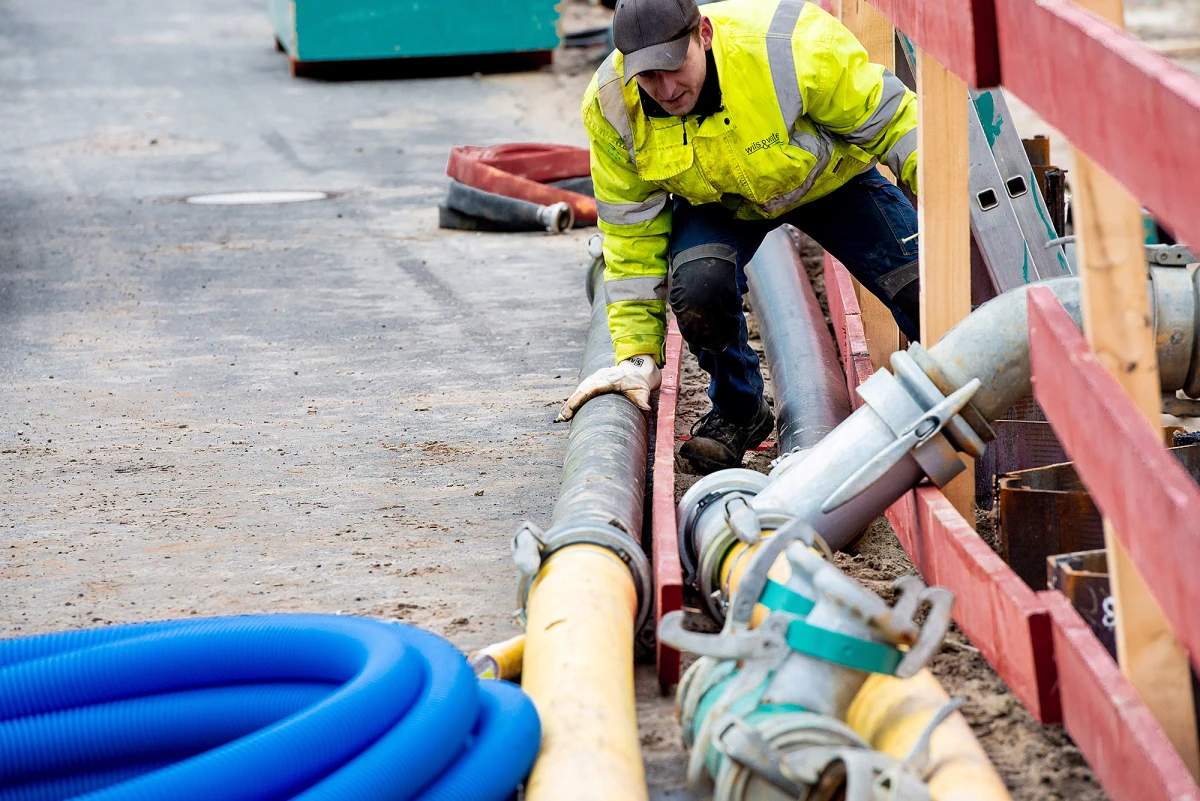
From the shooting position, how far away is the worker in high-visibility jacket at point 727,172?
13.0 ft

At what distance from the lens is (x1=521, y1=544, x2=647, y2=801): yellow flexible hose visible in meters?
2.35

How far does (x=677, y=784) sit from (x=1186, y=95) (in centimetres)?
157

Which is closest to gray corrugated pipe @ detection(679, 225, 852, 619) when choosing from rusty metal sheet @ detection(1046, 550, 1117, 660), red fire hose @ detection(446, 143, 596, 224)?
rusty metal sheet @ detection(1046, 550, 1117, 660)

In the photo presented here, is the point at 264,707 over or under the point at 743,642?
under

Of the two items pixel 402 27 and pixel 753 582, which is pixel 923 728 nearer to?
pixel 753 582

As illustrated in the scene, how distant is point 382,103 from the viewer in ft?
42.2

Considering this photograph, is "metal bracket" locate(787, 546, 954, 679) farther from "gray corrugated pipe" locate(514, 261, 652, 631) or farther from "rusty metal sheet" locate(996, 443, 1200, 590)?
"rusty metal sheet" locate(996, 443, 1200, 590)

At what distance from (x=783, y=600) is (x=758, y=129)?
5.99 feet

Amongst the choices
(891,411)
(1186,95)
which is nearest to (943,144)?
(891,411)

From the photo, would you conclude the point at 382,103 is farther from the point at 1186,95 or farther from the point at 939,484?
the point at 1186,95

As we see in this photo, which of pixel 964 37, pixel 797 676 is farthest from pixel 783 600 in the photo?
pixel 964 37

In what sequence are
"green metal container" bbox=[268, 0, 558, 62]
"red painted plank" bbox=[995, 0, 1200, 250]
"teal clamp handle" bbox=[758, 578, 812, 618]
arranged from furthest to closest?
"green metal container" bbox=[268, 0, 558, 62], "teal clamp handle" bbox=[758, 578, 812, 618], "red painted plank" bbox=[995, 0, 1200, 250]

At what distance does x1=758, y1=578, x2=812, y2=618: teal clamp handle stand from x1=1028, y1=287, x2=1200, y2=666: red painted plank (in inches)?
21.6

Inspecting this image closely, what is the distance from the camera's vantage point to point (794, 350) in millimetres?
4848
